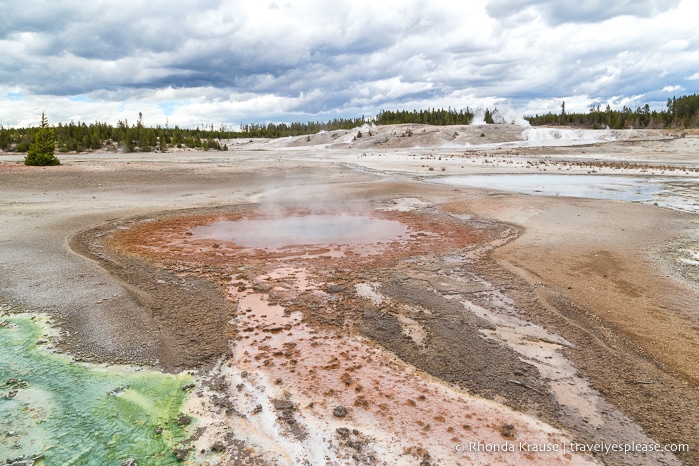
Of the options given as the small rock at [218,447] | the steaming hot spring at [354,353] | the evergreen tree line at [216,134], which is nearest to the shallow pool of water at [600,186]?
the steaming hot spring at [354,353]

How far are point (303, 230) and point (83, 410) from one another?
796cm

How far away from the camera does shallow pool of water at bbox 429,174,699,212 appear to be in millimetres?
17500

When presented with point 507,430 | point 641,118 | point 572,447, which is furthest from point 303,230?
point 641,118

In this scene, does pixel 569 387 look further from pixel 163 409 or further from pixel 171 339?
pixel 171 339

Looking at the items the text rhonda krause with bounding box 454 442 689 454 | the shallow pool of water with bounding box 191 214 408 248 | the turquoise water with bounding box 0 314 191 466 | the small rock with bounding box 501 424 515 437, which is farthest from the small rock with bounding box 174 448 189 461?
the shallow pool of water with bounding box 191 214 408 248

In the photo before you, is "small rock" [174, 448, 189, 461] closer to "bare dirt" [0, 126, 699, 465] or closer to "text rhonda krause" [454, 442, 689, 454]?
"bare dirt" [0, 126, 699, 465]

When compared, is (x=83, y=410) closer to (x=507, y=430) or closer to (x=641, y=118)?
(x=507, y=430)

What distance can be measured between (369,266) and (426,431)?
4.88 metres

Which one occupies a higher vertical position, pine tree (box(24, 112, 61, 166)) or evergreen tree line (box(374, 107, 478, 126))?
evergreen tree line (box(374, 107, 478, 126))

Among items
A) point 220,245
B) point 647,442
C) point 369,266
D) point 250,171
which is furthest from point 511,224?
point 250,171

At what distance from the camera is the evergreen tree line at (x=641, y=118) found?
70.6 metres

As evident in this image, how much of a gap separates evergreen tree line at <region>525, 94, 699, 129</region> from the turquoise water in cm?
7880

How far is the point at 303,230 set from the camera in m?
12.0

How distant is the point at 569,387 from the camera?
185 inches
